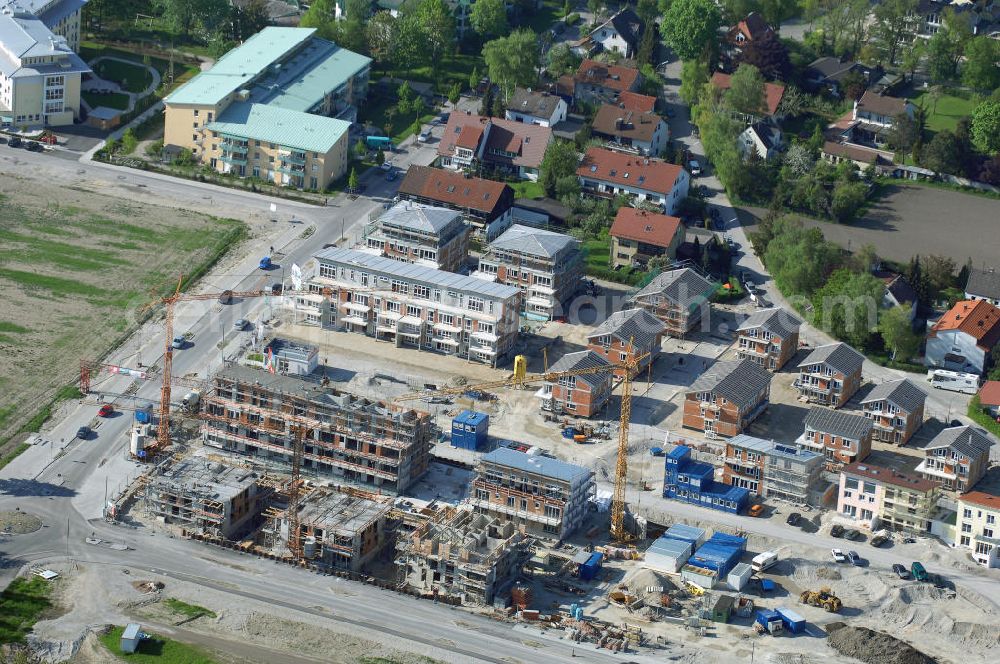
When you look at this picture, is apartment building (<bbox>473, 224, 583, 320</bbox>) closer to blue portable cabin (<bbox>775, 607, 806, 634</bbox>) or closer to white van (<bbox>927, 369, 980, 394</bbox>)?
white van (<bbox>927, 369, 980, 394</bbox>)

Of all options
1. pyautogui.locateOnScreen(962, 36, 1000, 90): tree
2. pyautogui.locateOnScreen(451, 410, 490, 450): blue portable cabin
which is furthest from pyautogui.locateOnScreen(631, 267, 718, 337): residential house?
pyautogui.locateOnScreen(962, 36, 1000, 90): tree

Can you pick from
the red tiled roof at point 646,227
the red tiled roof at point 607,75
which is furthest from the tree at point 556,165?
the red tiled roof at point 607,75

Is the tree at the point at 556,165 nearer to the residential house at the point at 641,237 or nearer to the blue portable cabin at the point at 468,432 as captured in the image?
the residential house at the point at 641,237

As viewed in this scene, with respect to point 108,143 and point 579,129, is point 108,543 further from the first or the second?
point 579,129

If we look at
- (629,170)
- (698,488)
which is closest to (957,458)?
(698,488)

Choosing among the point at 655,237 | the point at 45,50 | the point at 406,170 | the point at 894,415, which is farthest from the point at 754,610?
the point at 45,50

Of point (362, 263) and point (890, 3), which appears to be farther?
point (890, 3)

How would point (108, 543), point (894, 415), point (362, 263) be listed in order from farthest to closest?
point (362, 263), point (894, 415), point (108, 543)
